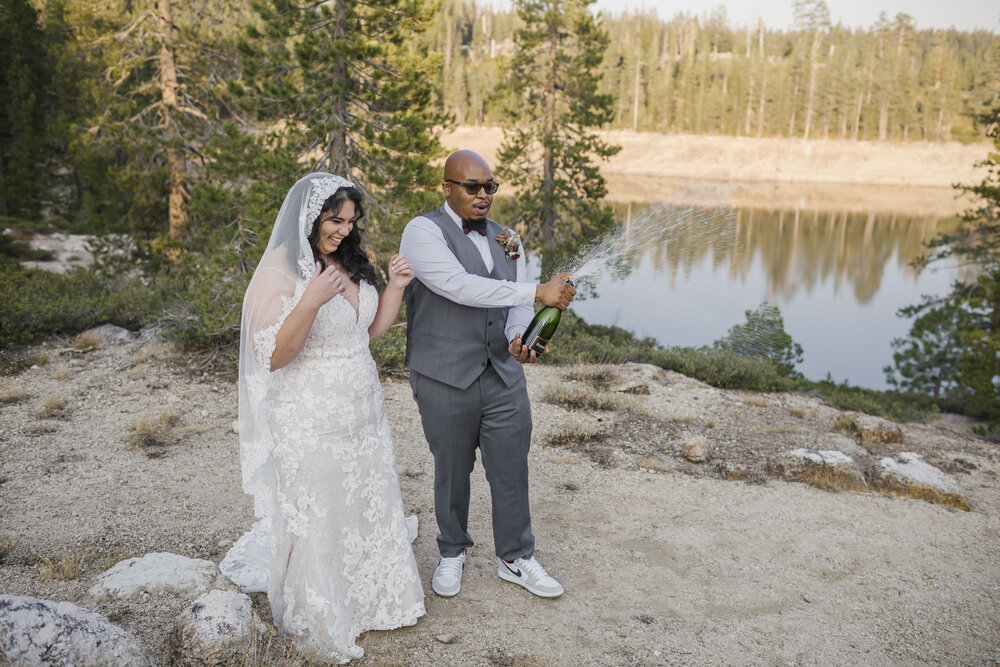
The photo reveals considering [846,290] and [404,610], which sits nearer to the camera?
[404,610]

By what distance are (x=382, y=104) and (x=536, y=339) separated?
903 centimetres

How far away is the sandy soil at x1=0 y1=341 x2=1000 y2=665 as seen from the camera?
11.9ft

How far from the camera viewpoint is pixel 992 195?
13680 mm

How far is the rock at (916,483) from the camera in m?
5.78

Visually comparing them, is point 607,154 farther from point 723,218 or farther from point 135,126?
point 723,218

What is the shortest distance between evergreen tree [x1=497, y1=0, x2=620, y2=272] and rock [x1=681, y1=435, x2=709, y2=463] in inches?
451

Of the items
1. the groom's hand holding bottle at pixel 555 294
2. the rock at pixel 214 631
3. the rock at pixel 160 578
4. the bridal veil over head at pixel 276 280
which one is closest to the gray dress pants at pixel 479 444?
the groom's hand holding bottle at pixel 555 294

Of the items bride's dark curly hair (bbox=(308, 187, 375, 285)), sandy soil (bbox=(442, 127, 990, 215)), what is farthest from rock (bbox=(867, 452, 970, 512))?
sandy soil (bbox=(442, 127, 990, 215))

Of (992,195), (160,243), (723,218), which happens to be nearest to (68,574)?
(723,218)

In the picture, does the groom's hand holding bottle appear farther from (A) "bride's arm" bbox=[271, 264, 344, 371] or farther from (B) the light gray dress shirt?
(A) "bride's arm" bbox=[271, 264, 344, 371]

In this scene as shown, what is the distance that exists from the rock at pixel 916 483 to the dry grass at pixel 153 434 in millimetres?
6305

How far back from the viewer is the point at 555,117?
62.8 ft

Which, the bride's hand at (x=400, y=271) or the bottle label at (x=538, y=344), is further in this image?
the bottle label at (x=538, y=344)

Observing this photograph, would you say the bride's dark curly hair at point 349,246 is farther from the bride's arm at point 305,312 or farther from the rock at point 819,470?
the rock at point 819,470
